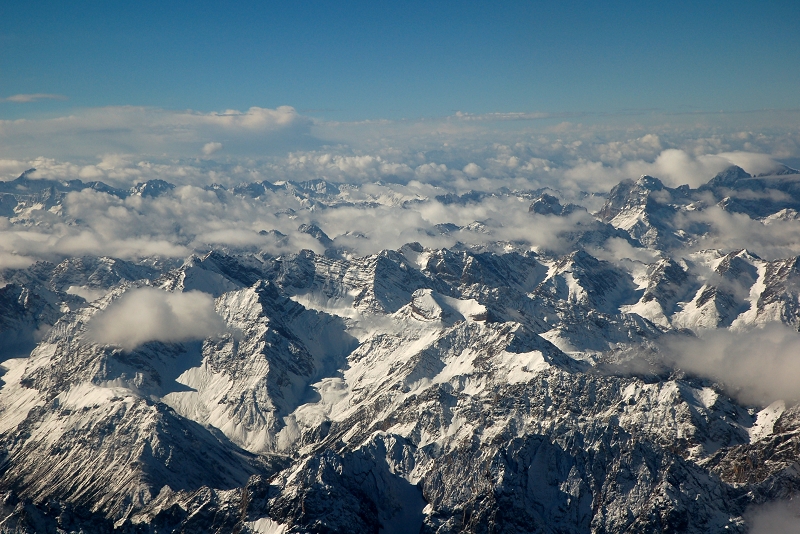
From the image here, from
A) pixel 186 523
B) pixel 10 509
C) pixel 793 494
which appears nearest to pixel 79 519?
pixel 10 509

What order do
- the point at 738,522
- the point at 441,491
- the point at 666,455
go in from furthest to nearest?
the point at 441,491 < the point at 666,455 < the point at 738,522

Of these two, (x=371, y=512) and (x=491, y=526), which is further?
(x=371, y=512)

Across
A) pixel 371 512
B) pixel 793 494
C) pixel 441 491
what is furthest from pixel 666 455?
pixel 371 512

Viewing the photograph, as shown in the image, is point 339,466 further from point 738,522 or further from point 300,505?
point 738,522

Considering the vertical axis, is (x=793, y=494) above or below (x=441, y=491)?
above

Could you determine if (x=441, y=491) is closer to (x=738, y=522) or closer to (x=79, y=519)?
(x=738, y=522)

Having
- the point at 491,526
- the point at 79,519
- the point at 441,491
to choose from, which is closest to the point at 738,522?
the point at 491,526

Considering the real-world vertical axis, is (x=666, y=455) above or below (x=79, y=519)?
above

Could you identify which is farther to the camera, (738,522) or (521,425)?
(521,425)

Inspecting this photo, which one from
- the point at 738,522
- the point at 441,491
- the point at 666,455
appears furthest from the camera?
the point at 441,491
